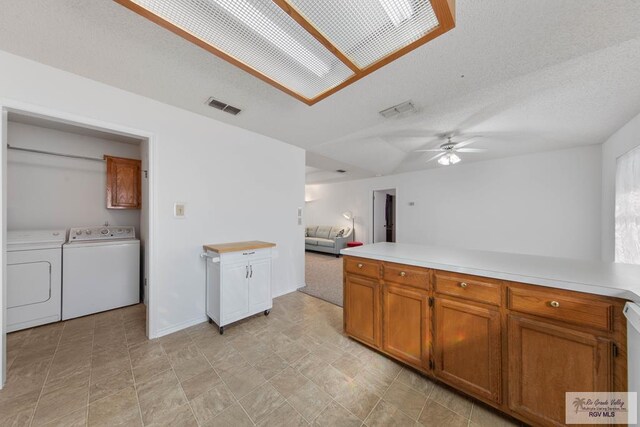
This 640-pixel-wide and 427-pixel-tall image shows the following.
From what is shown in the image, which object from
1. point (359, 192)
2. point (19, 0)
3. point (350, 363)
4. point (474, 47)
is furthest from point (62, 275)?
point (359, 192)

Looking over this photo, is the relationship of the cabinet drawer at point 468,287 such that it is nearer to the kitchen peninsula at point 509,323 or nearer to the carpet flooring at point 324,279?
the kitchen peninsula at point 509,323

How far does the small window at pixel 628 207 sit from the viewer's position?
93.0 inches

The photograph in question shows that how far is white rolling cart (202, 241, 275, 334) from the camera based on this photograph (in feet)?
7.66

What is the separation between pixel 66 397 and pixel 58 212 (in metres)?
Result: 2.64

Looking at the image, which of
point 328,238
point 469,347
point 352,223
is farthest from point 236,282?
point 352,223

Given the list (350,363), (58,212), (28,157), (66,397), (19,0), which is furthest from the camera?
(58,212)

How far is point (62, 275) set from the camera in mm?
2541

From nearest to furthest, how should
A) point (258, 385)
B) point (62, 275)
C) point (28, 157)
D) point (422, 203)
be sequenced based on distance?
→ point (258, 385)
point (62, 275)
point (28, 157)
point (422, 203)

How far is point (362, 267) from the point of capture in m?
2.04

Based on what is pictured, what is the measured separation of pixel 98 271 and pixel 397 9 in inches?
156

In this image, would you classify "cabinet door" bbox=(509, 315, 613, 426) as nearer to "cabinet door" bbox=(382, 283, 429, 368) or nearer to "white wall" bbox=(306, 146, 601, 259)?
"cabinet door" bbox=(382, 283, 429, 368)

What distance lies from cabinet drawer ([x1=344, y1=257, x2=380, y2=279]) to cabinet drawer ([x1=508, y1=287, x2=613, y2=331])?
35.4 inches

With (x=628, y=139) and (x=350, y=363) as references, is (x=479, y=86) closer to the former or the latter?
(x=628, y=139)

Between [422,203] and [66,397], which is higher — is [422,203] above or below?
above
